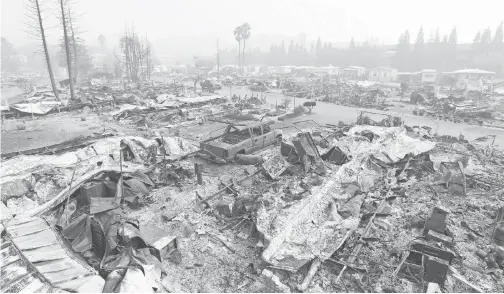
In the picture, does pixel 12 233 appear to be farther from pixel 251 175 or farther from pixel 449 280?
pixel 449 280

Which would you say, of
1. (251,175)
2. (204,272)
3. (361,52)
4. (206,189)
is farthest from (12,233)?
(361,52)

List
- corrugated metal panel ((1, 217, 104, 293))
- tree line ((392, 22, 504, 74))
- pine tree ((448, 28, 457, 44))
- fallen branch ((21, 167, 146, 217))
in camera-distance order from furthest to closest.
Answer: pine tree ((448, 28, 457, 44)), tree line ((392, 22, 504, 74)), fallen branch ((21, 167, 146, 217)), corrugated metal panel ((1, 217, 104, 293))

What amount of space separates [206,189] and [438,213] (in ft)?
20.7

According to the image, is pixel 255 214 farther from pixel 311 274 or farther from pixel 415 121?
pixel 415 121

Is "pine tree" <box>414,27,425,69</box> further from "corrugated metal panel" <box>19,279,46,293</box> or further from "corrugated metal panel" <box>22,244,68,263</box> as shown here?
"corrugated metal panel" <box>19,279,46,293</box>

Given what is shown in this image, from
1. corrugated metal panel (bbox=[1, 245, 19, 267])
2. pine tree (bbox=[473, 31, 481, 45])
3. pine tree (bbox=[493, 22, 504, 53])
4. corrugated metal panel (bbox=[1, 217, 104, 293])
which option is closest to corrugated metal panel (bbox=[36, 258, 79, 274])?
corrugated metal panel (bbox=[1, 217, 104, 293])

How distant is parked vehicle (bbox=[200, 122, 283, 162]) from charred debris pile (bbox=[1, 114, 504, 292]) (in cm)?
52

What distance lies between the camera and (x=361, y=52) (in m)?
75.9

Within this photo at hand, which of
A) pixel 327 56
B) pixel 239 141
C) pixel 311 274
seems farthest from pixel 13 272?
pixel 327 56

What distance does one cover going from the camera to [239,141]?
1173 cm

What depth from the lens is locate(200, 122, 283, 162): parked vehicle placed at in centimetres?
1080

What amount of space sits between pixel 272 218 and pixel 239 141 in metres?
5.70

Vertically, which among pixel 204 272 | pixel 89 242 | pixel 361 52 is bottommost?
pixel 204 272

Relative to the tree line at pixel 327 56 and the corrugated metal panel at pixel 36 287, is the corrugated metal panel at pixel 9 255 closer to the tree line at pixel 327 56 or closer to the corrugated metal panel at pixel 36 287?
the corrugated metal panel at pixel 36 287
